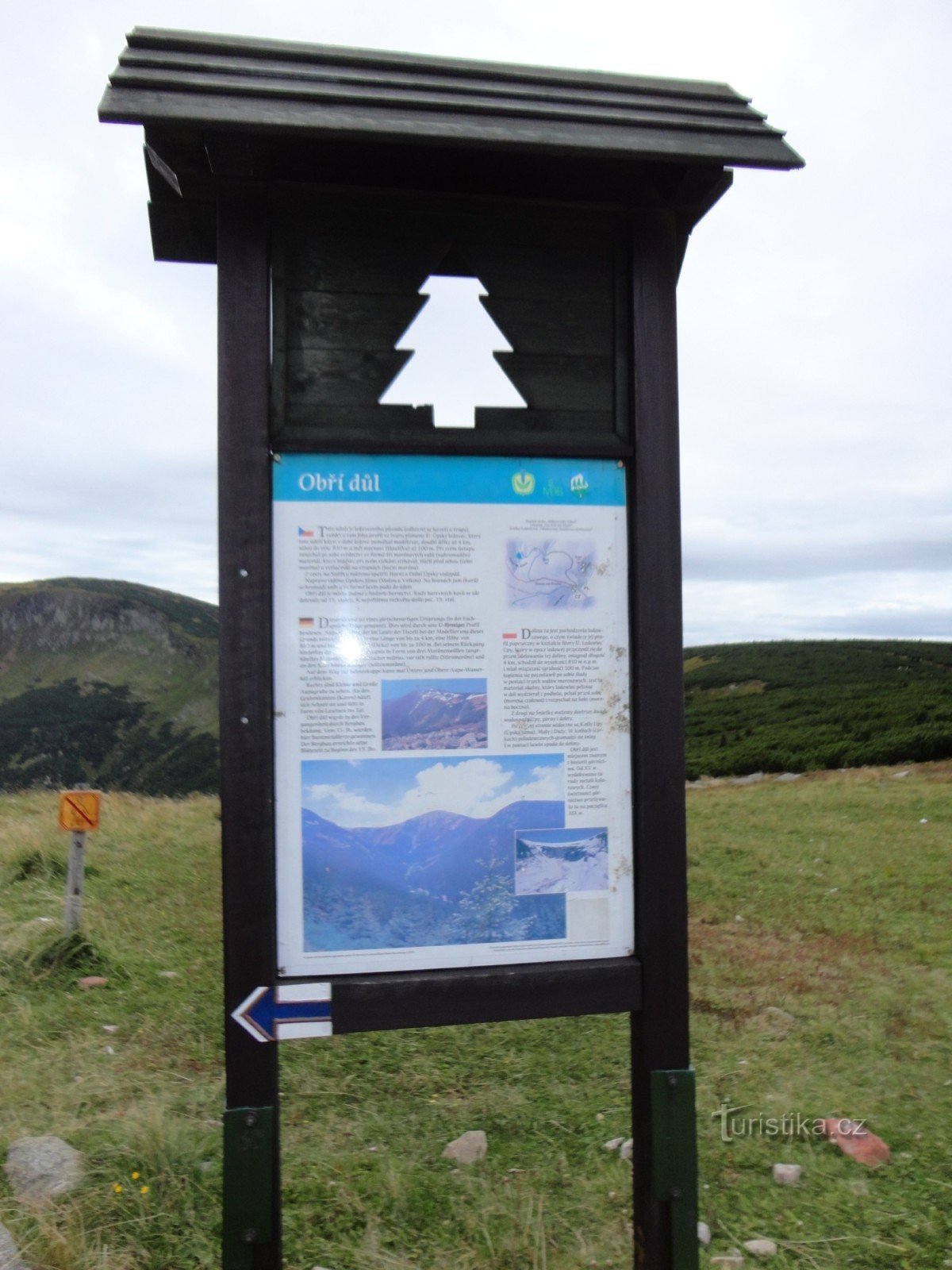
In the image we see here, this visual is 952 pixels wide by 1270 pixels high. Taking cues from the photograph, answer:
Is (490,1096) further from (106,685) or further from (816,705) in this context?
(106,685)

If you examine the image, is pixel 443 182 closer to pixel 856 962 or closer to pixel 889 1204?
pixel 889 1204

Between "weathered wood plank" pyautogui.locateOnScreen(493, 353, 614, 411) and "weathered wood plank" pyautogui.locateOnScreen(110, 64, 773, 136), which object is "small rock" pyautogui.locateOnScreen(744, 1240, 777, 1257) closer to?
"weathered wood plank" pyautogui.locateOnScreen(493, 353, 614, 411)

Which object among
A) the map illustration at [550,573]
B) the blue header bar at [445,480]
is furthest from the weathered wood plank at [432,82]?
the map illustration at [550,573]

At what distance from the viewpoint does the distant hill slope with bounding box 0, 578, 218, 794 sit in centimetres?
8000

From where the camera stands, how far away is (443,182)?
2.39 meters

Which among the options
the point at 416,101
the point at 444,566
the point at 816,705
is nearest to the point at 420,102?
the point at 416,101

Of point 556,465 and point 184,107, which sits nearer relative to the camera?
point 184,107

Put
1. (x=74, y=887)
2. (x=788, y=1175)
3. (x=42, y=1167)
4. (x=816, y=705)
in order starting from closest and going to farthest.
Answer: (x=42, y=1167) → (x=788, y=1175) → (x=74, y=887) → (x=816, y=705)

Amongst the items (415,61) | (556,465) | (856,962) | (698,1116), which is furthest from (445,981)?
(856,962)

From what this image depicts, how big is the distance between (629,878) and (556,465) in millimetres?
1257

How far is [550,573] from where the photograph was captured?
2.39m

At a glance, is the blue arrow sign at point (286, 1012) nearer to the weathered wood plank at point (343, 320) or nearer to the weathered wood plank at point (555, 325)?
the weathered wood plank at point (343, 320)

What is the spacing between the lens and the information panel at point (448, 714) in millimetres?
2254

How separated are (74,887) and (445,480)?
174 inches
